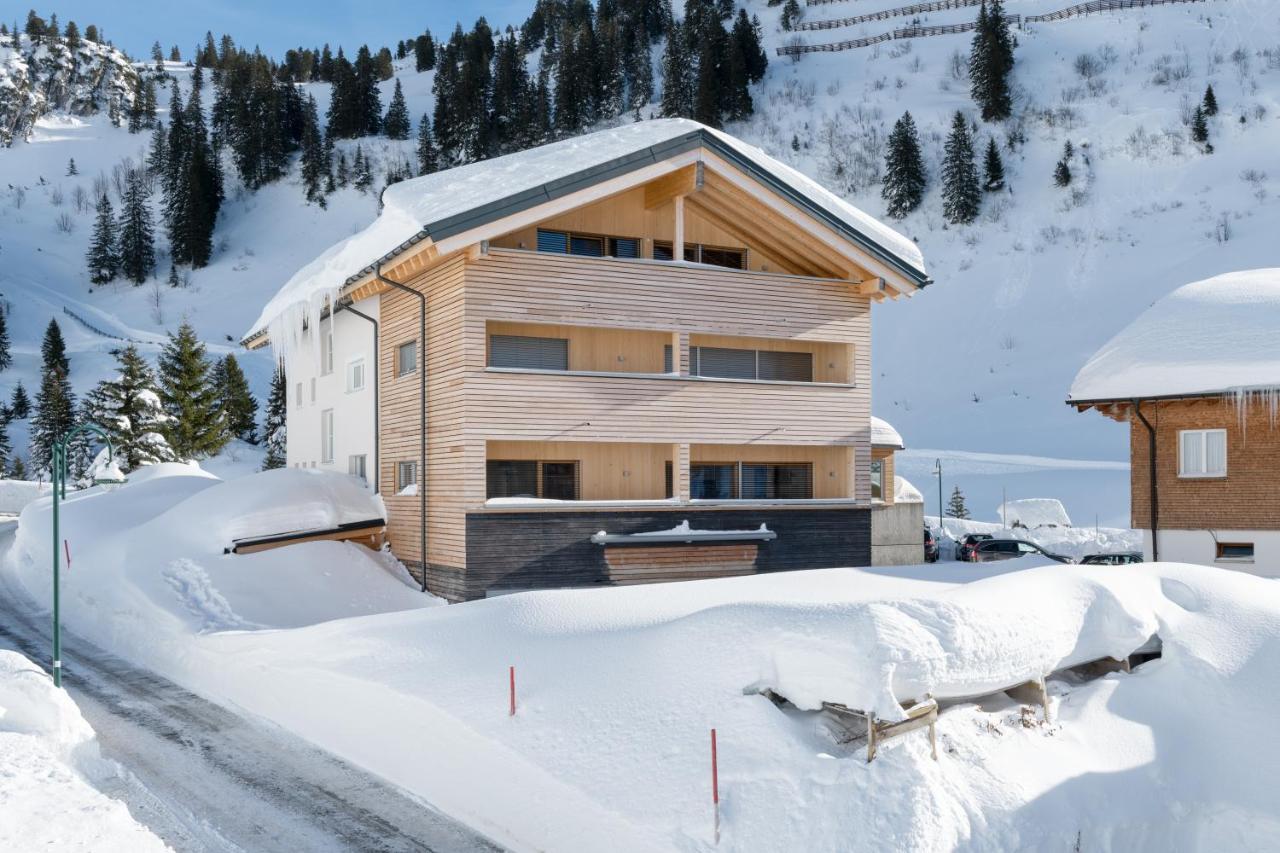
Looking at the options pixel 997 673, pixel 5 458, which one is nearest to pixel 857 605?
pixel 997 673

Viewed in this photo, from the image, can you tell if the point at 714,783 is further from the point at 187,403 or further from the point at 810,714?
the point at 187,403

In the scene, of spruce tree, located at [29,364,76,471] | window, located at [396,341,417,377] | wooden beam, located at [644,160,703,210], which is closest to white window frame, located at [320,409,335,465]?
window, located at [396,341,417,377]

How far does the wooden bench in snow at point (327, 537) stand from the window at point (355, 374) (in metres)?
3.80

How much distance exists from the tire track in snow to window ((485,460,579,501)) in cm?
815

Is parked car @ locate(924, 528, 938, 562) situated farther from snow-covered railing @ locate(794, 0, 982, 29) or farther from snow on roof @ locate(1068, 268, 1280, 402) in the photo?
snow-covered railing @ locate(794, 0, 982, 29)

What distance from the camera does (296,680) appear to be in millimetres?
14789

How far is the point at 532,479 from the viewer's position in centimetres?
2286

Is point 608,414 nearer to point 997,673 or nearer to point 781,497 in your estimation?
point 781,497

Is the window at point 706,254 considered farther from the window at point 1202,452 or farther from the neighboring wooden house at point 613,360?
the window at point 1202,452

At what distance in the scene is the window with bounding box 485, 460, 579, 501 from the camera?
22.4 metres

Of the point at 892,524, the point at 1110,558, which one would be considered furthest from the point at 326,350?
the point at 1110,558

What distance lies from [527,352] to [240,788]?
13.0 meters

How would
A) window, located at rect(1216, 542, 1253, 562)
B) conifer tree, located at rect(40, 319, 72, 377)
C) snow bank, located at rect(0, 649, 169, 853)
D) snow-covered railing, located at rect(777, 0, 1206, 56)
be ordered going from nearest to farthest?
snow bank, located at rect(0, 649, 169, 853) < window, located at rect(1216, 542, 1253, 562) < conifer tree, located at rect(40, 319, 72, 377) < snow-covered railing, located at rect(777, 0, 1206, 56)

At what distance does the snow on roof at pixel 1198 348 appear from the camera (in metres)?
22.8
